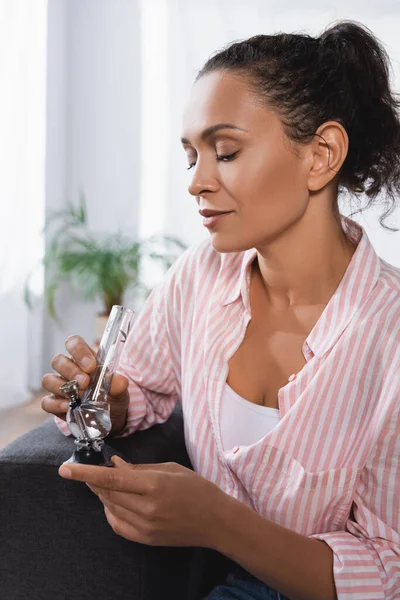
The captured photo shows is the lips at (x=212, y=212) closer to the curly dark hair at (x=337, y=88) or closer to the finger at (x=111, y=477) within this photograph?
the curly dark hair at (x=337, y=88)

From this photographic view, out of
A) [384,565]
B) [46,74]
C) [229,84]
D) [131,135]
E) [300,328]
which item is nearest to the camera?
[384,565]

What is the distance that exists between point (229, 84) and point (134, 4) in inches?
148

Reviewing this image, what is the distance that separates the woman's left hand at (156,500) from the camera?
942mm

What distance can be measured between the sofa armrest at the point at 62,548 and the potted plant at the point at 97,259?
2995 mm

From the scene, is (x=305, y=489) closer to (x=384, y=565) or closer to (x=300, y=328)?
(x=384, y=565)

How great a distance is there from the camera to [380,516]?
119cm

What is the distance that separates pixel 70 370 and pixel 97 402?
140mm

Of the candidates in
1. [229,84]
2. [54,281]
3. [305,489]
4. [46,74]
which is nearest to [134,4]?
[46,74]

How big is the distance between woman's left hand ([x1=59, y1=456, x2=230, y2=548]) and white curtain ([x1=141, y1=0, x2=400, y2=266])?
3.69 m

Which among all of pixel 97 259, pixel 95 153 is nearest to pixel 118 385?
pixel 97 259

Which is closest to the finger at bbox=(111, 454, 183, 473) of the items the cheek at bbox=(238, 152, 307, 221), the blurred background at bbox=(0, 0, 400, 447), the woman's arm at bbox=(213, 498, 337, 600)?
the woman's arm at bbox=(213, 498, 337, 600)

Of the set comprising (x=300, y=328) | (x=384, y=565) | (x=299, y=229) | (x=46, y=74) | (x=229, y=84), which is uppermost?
(x=46, y=74)

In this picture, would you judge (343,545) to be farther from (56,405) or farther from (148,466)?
(56,405)

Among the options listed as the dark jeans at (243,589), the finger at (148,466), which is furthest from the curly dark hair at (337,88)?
the dark jeans at (243,589)
